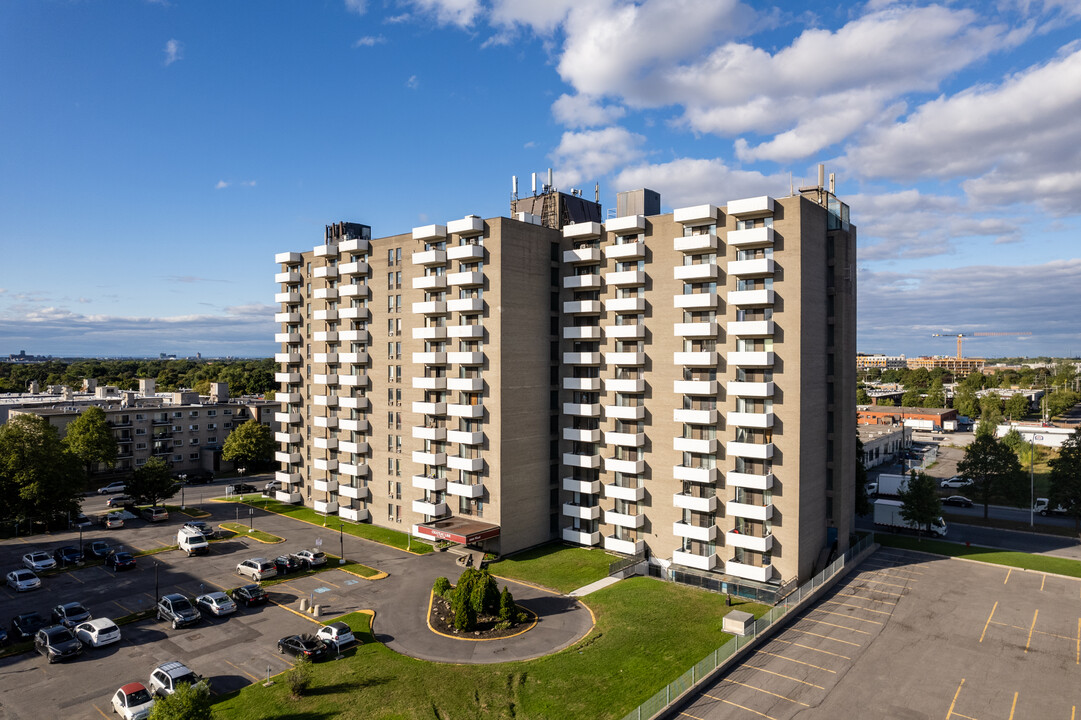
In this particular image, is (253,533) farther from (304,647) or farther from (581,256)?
(581,256)

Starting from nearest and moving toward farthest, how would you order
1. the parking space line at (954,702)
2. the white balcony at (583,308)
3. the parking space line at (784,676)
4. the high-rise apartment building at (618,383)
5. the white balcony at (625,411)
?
the parking space line at (954,702)
the parking space line at (784,676)
the high-rise apartment building at (618,383)
the white balcony at (625,411)
the white balcony at (583,308)

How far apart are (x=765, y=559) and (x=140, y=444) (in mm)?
106588

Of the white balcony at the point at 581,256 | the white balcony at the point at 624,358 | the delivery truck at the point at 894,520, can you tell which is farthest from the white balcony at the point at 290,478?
the delivery truck at the point at 894,520

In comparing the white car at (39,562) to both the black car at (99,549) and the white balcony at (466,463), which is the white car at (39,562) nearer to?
the black car at (99,549)

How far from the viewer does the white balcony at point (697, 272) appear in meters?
54.4

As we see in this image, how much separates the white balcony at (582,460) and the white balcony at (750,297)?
841 inches

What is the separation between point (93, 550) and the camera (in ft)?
204

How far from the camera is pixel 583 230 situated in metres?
63.6

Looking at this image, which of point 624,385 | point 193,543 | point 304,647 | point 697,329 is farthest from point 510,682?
point 193,543

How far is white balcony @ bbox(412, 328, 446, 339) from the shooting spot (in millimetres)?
65287

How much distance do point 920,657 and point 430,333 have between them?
5132 cm

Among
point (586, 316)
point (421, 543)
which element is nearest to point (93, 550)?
point (421, 543)

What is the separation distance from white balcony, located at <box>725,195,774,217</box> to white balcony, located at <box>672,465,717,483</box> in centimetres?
2342

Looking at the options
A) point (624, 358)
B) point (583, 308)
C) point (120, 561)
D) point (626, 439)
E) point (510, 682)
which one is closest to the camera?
point (510, 682)
